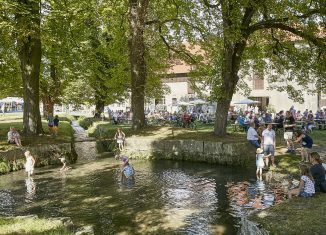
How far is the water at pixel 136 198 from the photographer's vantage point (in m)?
11.0

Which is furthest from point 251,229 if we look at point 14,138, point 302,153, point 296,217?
point 14,138

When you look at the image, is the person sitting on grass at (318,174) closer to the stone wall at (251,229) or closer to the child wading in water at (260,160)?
the stone wall at (251,229)

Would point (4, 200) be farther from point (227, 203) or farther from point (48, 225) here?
point (227, 203)

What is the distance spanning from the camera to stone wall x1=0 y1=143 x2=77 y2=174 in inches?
757

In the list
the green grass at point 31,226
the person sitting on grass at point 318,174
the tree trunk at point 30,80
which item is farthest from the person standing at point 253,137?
the tree trunk at point 30,80

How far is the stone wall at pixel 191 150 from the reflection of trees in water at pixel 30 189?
743cm

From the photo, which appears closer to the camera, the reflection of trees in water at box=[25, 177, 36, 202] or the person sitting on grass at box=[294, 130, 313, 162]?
the reflection of trees in water at box=[25, 177, 36, 202]

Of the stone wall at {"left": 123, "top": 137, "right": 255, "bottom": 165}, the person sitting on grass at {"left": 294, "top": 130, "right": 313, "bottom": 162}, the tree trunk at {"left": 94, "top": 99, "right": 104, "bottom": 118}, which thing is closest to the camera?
the person sitting on grass at {"left": 294, "top": 130, "right": 313, "bottom": 162}

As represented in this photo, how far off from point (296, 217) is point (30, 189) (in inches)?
415

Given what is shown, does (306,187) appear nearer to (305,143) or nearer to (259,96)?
(305,143)

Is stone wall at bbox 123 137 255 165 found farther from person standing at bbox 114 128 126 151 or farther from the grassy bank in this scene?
the grassy bank

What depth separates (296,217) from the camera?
884cm

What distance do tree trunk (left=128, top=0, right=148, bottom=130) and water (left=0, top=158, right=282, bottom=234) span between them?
678cm

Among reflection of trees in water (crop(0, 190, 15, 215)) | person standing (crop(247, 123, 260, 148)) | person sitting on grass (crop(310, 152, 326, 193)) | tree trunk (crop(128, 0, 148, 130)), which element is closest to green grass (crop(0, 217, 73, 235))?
reflection of trees in water (crop(0, 190, 15, 215))
